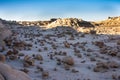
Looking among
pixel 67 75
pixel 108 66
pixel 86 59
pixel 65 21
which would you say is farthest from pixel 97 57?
pixel 65 21

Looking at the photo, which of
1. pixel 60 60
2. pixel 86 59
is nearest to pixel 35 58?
pixel 60 60

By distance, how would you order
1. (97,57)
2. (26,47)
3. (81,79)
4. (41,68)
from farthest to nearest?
(26,47), (97,57), (41,68), (81,79)

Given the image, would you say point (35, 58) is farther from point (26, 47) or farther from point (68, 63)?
point (26, 47)

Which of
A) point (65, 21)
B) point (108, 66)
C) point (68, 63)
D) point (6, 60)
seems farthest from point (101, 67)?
point (65, 21)

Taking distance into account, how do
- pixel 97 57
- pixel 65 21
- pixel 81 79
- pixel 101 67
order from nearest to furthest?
pixel 81 79 → pixel 101 67 → pixel 97 57 → pixel 65 21

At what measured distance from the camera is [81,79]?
1741 centimetres

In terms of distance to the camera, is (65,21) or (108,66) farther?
(65,21)

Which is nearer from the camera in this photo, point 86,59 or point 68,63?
point 68,63

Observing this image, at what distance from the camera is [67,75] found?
18047mm

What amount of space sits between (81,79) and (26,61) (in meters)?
3.97

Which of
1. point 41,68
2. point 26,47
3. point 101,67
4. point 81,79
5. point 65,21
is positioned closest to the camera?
point 81,79

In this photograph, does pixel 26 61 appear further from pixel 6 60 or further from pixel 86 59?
pixel 86 59

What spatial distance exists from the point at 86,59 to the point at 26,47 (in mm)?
5838

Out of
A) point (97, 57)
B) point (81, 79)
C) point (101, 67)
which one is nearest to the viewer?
point (81, 79)
